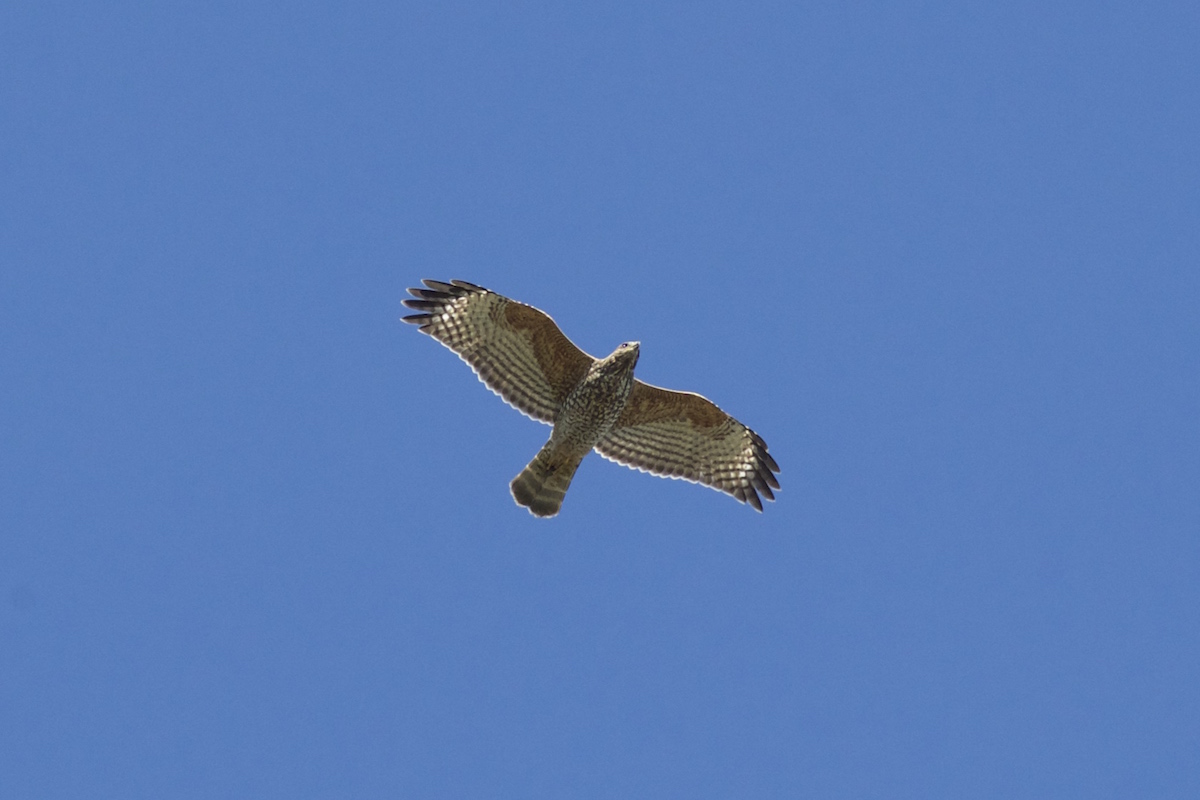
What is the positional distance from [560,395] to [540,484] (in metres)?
1.03

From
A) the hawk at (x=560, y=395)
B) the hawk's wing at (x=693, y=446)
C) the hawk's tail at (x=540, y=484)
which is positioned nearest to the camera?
the hawk at (x=560, y=395)

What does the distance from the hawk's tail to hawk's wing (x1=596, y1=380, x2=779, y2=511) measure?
698mm

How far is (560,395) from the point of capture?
1742 cm

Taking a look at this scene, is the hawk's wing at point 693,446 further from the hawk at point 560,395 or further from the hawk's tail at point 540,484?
the hawk's tail at point 540,484

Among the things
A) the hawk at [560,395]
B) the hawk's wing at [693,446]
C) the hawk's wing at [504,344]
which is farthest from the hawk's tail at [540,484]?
the hawk's wing at [693,446]

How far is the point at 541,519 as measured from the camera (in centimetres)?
1752

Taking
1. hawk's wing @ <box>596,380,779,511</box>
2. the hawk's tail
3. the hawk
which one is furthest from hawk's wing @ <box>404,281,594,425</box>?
hawk's wing @ <box>596,380,779,511</box>

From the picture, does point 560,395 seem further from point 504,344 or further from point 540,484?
point 540,484

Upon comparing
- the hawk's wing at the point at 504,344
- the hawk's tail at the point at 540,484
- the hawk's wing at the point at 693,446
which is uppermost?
the hawk's wing at the point at 693,446

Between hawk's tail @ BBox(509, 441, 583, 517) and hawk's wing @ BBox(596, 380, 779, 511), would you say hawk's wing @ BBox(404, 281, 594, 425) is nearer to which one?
hawk's tail @ BBox(509, 441, 583, 517)

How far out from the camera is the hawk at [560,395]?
17.0m

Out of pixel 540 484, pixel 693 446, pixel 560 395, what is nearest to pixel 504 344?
pixel 560 395

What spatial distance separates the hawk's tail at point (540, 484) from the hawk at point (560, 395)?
11mm

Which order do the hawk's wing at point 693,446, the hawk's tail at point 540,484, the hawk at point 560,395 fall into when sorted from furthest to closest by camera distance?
the hawk's wing at point 693,446, the hawk's tail at point 540,484, the hawk at point 560,395
